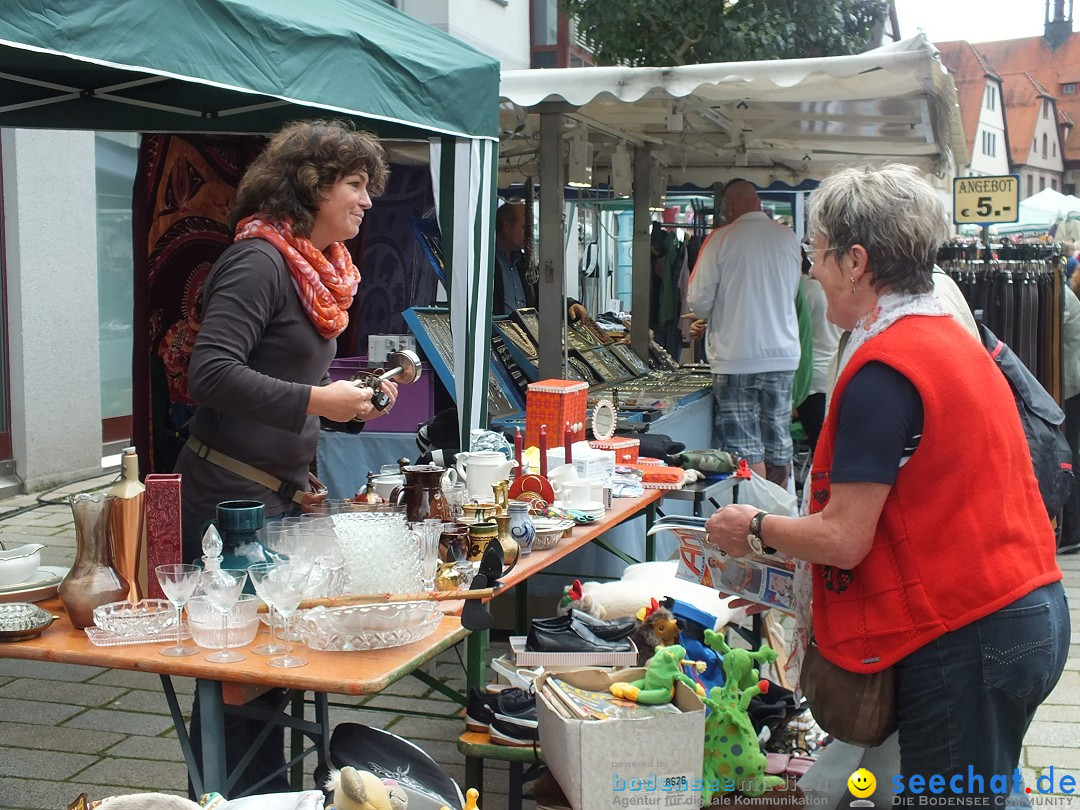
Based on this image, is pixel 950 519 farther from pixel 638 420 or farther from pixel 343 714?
pixel 638 420

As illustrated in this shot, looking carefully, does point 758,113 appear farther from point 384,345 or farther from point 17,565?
point 17,565

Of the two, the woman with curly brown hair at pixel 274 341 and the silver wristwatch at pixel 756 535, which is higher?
the woman with curly brown hair at pixel 274 341

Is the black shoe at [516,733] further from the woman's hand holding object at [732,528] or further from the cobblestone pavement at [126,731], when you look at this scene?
the cobblestone pavement at [126,731]

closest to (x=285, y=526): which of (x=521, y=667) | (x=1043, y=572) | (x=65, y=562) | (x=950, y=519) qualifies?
(x=521, y=667)

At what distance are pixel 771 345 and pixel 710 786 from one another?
417 cm

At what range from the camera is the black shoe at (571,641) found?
2859mm

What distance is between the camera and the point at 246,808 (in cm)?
164

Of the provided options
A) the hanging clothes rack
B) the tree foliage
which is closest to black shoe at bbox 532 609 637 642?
the hanging clothes rack

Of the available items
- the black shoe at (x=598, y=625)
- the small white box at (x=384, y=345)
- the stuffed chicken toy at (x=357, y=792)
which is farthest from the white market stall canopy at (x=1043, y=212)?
the stuffed chicken toy at (x=357, y=792)

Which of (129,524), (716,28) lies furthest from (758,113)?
(129,524)

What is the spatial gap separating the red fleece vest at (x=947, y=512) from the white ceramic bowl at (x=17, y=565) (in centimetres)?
175

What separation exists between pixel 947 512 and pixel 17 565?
1921 mm

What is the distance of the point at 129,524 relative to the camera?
238 cm

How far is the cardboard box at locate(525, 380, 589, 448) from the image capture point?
14.0 ft
